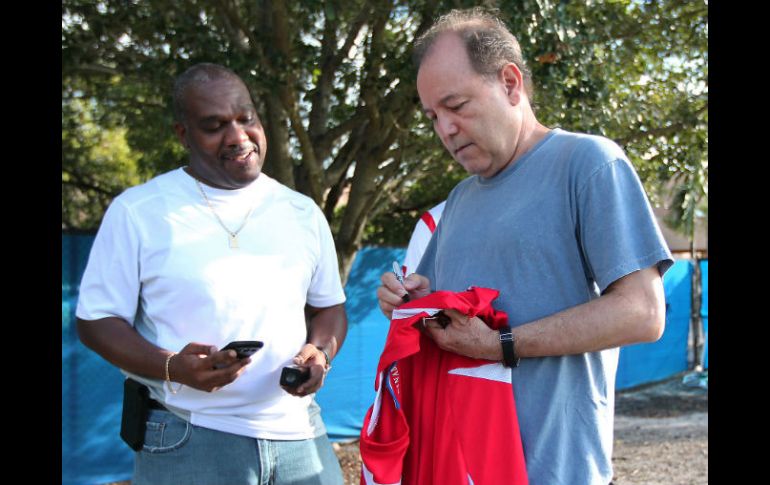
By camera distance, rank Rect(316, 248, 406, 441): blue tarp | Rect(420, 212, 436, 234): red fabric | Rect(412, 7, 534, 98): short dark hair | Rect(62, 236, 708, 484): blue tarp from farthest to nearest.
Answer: Rect(316, 248, 406, 441): blue tarp, Rect(62, 236, 708, 484): blue tarp, Rect(420, 212, 436, 234): red fabric, Rect(412, 7, 534, 98): short dark hair

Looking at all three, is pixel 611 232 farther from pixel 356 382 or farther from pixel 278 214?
pixel 356 382

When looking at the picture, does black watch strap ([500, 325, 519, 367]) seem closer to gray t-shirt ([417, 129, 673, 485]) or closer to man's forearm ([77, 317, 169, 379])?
gray t-shirt ([417, 129, 673, 485])

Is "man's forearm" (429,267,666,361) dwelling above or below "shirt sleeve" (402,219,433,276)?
below

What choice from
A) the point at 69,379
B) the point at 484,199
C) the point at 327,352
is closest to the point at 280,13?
the point at 69,379

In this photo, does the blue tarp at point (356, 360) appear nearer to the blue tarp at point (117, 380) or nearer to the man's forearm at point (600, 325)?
the blue tarp at point (117, 380)

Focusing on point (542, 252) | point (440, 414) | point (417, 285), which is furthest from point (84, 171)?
point (542, 252)

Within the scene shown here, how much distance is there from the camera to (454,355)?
6.37ft

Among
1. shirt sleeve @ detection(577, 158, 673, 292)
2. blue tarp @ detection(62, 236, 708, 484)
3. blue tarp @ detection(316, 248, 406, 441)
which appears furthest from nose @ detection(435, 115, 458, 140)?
blue tarp @ detection(316, 248, 406, 441)

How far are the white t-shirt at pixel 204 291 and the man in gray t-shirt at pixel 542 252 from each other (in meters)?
0.63

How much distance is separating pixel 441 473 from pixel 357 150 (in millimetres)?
5749

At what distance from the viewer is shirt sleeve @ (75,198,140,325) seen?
2.46 metres

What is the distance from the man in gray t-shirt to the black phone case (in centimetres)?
96

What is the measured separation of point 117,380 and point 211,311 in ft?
14.3

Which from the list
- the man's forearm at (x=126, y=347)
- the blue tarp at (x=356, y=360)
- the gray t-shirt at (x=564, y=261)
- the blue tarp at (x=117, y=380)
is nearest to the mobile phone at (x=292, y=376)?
the man's forearm at (x=126, y=347)
